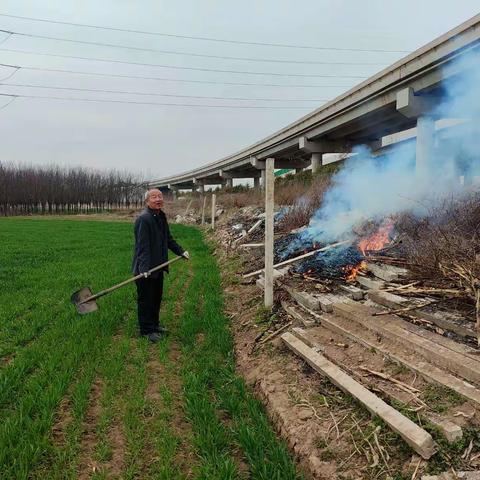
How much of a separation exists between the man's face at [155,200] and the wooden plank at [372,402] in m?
2.59

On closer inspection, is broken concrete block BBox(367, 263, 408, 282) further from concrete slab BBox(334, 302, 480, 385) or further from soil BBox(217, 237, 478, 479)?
soil BBox(217, 237, 478, 479)

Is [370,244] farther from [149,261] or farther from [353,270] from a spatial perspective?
[149,261]

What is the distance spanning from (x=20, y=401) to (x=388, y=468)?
3044mm

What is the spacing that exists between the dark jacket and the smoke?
3628 millimetres

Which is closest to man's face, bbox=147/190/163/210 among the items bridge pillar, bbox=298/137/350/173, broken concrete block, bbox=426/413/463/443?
broken concrete block, bbox=426/413/463/443

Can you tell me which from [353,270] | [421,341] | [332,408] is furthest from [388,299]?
[332,408]

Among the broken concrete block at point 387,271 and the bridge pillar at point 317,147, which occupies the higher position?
the bridge pillar at point 317,147

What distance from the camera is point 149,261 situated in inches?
218

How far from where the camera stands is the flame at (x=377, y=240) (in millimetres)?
7064

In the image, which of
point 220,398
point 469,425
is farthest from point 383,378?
point 220,398

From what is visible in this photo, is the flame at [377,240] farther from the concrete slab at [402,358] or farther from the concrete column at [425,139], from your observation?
the concrete column at [425,139]

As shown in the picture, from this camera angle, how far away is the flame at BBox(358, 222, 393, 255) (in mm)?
7064

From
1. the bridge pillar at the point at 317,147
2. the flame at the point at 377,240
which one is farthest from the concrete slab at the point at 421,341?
the bridge pillar at the point at 317,147

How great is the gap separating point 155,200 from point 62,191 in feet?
232
